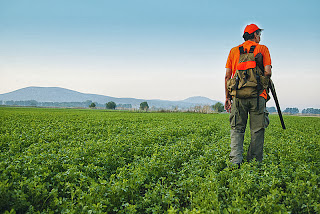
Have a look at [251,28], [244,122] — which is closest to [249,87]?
[244,122]

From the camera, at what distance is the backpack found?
4.85 metres

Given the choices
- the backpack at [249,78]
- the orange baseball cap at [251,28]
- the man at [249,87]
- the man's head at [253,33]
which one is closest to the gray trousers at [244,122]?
the man at [249,87]

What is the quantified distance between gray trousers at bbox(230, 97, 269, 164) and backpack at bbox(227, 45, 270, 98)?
0.66ft

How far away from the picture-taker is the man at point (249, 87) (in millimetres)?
4863

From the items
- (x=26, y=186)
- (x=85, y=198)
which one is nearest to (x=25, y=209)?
(x=26, y=186)

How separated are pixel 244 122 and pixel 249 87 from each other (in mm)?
867

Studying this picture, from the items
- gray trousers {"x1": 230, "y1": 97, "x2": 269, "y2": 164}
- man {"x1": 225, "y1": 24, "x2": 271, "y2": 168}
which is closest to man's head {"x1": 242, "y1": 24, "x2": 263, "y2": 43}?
man {"x1": 225, "y1": 24, "x2": 271, "y2": 168}

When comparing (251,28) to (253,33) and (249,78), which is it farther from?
(249,78)

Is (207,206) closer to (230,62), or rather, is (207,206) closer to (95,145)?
(230,62)

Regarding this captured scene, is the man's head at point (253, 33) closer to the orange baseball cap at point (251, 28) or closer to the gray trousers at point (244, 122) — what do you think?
the orange baseball cap at point (251, 28)

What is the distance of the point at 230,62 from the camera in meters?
5.33

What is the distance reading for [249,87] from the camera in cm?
490

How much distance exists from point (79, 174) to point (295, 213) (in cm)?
399

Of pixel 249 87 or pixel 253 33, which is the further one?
pixel 253 33
